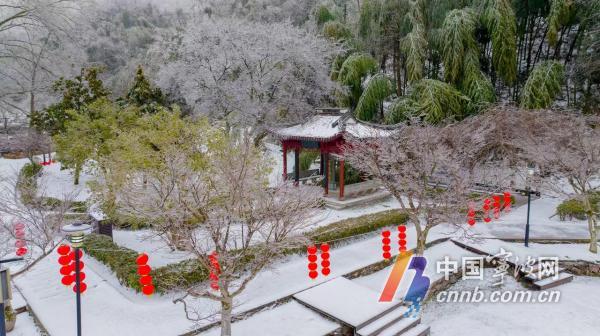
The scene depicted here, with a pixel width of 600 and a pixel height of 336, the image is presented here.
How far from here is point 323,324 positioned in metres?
7.60

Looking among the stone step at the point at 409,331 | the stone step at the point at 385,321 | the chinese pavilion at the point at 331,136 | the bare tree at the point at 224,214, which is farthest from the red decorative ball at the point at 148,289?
the chinese pavilion at the point at 331,136

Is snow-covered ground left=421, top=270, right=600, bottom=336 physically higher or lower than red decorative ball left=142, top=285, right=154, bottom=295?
lower

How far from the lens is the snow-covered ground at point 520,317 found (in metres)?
8.48

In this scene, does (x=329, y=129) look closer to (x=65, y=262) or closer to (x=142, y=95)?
(x=65, y=262)

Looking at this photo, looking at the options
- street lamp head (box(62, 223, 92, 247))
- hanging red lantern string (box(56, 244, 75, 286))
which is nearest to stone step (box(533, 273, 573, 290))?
street lamp head (box(62, 223, 92, 247))

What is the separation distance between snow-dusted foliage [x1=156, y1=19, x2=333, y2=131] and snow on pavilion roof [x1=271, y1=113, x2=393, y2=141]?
413 centimetres

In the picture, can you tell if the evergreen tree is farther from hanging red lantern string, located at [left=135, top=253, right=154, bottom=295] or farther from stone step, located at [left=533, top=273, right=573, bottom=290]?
stone step, located at [left=533, top=273, right=573, bottom=290]

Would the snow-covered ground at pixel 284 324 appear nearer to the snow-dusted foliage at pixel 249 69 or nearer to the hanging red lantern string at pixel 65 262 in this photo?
the hanging red lantern string at pixel 65 262

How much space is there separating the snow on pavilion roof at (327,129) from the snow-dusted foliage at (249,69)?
Answer: 4.13 metres

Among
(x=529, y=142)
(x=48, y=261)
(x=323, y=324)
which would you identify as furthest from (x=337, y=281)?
(x=529, y=142)

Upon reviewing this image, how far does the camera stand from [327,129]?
16.1m

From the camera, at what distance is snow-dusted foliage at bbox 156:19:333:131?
2052 cm

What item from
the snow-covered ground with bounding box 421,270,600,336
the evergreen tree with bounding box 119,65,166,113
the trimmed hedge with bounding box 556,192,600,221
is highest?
→ the evergreen tree with bounding box 119,65,166,113

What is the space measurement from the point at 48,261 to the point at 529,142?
14.5 meters
